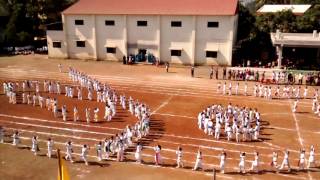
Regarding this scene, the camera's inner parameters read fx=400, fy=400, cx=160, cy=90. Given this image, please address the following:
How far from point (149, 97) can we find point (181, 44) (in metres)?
13.7

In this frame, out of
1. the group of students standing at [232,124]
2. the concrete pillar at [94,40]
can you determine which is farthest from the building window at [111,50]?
the group of students standing at [232,124]

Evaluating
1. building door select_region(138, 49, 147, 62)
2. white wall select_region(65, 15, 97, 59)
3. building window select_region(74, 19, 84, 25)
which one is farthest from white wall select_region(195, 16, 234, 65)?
building window select_region(74, 19, 84, 25)

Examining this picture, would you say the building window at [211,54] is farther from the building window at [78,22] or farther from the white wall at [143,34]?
the building window at [78,22]

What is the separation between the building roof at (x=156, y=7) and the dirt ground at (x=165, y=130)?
7.68 meters

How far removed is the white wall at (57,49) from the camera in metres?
47.7

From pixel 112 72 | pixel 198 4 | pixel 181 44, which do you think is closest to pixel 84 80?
pixel 112 72

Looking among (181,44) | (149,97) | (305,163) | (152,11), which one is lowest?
(305,163)

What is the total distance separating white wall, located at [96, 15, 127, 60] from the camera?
44681 mm

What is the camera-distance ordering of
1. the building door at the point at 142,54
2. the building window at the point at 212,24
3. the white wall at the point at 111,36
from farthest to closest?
1. the white wall at the point at 111,36
2. the building door at the point at 142,54
3. the building window at the point at 212,24

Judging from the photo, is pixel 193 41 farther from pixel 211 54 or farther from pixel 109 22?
pixel 109 22

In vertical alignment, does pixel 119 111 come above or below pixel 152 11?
below

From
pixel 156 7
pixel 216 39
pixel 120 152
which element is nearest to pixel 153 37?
pixel 156 7

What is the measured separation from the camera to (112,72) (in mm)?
39969

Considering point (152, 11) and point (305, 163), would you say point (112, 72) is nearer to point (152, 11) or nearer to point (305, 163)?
point (152, 11)
